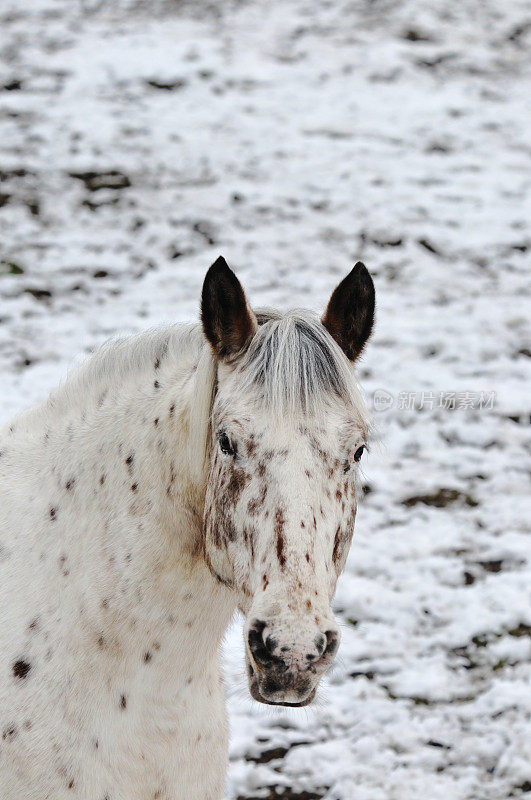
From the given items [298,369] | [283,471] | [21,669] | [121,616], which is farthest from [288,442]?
[21,669]

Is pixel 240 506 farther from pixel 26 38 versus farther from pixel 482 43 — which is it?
pixel 482 43

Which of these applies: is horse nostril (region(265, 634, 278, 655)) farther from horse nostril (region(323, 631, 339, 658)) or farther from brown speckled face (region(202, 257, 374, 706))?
horse nostril (region(323, 631, 339, 658))

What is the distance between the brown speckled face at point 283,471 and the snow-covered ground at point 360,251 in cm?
190

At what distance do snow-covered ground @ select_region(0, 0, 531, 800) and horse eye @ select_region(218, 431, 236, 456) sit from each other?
2.02 metres

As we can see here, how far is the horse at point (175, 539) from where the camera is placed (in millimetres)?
2193

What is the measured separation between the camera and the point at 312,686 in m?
2.07

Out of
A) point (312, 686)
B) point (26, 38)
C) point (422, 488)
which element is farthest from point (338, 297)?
point (26, 38)

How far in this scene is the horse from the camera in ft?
7.20

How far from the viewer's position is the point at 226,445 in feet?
7.52

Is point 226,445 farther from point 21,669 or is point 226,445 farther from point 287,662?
point 21,669

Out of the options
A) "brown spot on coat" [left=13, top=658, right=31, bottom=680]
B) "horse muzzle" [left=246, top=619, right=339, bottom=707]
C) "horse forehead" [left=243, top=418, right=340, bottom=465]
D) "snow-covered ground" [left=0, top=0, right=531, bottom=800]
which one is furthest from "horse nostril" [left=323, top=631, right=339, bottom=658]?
"snow-covered ground" [left=0, top=0, right=531, bottom=800]

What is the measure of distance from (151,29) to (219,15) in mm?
935

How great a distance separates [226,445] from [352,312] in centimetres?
51

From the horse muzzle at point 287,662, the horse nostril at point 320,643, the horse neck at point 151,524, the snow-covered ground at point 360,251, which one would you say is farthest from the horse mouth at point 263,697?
the snow-covered ground at point 360,251
